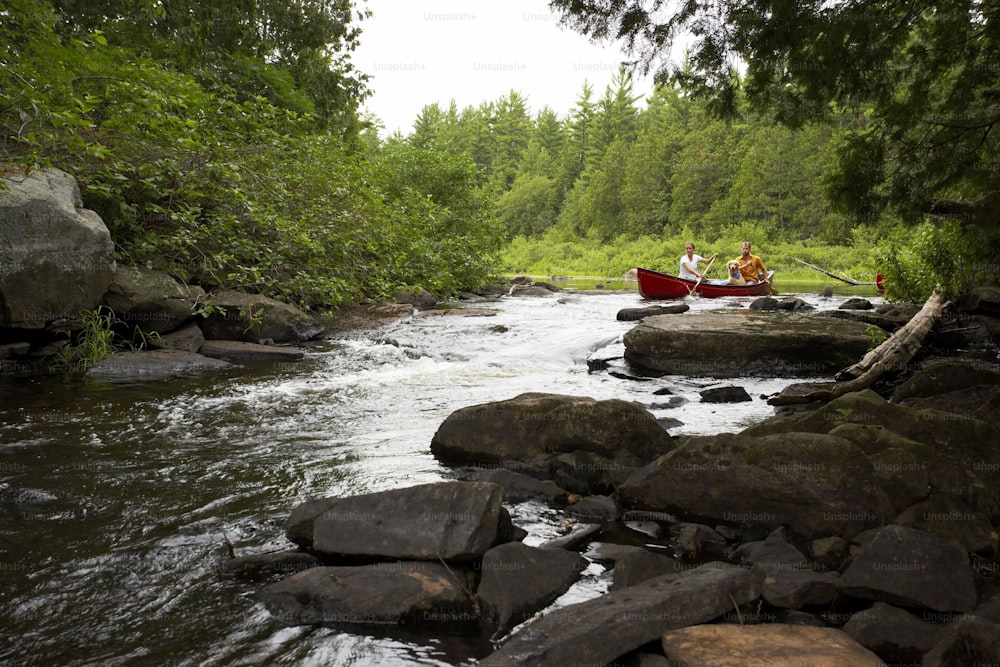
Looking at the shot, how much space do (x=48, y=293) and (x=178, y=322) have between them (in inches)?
98.7

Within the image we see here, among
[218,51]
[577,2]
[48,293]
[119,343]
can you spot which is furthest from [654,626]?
[218,51]

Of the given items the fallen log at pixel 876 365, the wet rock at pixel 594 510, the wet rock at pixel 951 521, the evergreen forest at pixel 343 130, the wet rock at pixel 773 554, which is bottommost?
the wet rock at pixel 594 510

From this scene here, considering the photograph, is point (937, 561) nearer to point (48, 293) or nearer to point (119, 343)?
point (48, 293)

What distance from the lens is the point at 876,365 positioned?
27.8 feet

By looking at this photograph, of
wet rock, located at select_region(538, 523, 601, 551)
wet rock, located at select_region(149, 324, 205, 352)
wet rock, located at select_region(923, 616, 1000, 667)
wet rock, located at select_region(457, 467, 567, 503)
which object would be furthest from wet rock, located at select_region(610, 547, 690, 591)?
wet rock, located at select_region(149, 324, 205, 352)

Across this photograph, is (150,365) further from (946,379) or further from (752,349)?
(946,379)

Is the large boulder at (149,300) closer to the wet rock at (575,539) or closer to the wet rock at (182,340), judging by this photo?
the wet rock at (182,340)

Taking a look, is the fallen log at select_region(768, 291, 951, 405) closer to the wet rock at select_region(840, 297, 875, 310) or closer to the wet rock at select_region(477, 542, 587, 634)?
Answer: the wet rock at select_region(477, 542, 587, 634)

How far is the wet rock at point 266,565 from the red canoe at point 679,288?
20.1 m

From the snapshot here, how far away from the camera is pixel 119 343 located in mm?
11203

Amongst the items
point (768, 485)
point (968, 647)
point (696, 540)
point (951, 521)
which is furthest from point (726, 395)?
point (968, 647)

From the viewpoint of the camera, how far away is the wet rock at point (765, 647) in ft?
9.29

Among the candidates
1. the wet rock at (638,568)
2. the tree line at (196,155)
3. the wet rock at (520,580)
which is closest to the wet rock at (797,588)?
the wet rock at (638,568)

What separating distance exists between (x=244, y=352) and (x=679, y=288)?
15965 mm
